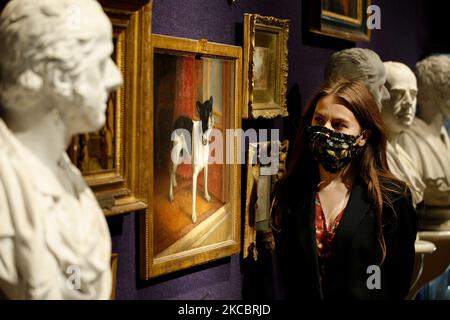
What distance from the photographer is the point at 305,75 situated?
4.32m

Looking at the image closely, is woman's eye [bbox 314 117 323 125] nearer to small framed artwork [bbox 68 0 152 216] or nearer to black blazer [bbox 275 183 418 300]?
black blazer [bbox 275 183 418 300]

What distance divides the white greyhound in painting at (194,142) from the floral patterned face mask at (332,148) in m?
0.47

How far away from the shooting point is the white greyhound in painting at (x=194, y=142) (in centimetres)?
314

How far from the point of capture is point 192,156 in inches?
128

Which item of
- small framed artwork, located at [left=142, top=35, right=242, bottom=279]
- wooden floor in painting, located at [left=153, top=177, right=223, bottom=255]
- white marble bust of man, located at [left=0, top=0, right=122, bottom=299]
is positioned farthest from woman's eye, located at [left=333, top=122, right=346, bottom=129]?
white marble bust of man, located at [left=0, top=0, right=122, bottom=299]

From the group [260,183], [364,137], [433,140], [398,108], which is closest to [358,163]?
Answer: [364,137]

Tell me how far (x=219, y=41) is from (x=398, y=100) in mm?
1379

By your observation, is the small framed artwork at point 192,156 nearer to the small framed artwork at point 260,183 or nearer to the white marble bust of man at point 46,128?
the small framed artwork at point 260,183

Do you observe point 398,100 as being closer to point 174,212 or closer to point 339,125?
point 339,125

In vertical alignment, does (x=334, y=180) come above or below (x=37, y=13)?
below

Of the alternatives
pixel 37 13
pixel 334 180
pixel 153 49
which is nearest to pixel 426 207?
pixel 334 180

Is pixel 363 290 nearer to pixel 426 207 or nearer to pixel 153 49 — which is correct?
pixel 153 49

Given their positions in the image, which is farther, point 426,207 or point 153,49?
point 426,207
